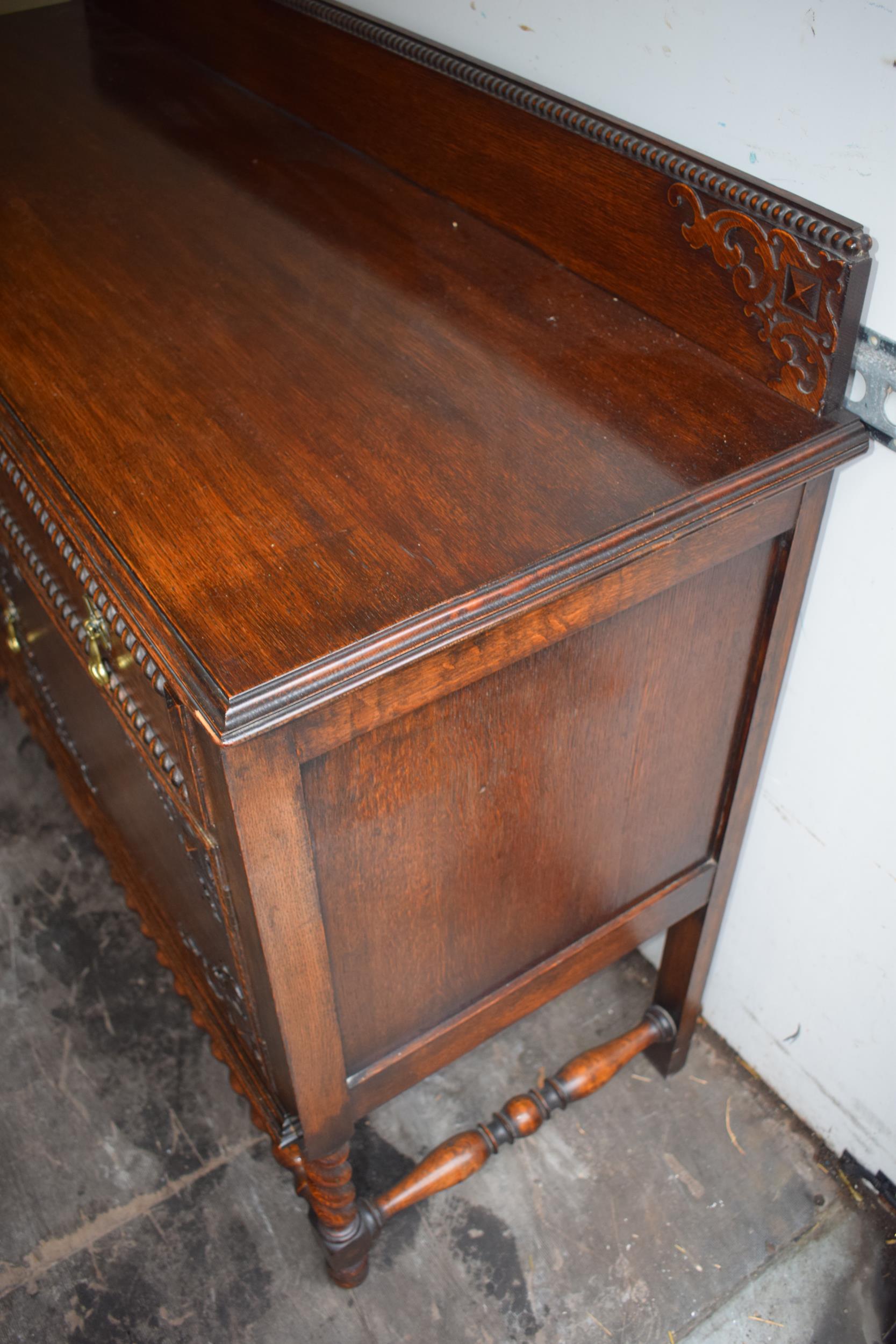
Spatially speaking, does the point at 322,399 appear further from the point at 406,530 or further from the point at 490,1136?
the point at 490,1136

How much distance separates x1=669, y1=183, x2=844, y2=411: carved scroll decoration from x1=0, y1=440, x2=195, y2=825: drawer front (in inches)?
19.0

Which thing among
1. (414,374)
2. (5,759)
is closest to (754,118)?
(414,374)

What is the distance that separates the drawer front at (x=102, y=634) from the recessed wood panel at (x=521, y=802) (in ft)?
0.41

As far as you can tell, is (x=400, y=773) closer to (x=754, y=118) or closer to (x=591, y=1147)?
(x=754, y=118)

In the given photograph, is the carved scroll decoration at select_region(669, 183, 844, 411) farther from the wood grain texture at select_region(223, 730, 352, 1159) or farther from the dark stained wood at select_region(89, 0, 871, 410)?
the wood grain texture at select_region(223, 730, 352, 1159)

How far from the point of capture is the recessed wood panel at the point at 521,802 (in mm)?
780

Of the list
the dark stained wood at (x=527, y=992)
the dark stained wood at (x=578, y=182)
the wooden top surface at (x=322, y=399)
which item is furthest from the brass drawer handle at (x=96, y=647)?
the dark stained wood at (x=578, y=182)

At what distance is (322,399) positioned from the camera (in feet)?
2.74

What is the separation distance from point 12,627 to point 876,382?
1.09m

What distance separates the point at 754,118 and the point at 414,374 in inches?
11.5

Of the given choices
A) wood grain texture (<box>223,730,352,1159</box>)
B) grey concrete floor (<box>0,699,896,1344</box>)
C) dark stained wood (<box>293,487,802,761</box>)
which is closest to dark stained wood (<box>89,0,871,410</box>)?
dark stained wood (<box>293,487,802,761</box>)

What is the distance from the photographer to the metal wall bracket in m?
0.78

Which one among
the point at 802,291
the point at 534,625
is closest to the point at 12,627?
the point at 534,625

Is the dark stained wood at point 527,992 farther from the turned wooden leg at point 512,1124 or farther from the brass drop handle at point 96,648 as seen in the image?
the brass drop handle at point 96,648
